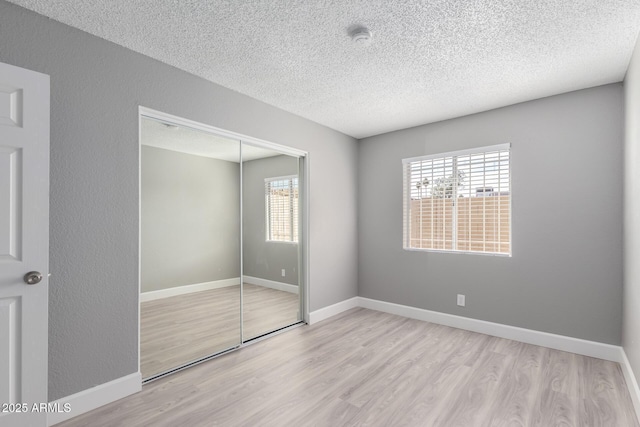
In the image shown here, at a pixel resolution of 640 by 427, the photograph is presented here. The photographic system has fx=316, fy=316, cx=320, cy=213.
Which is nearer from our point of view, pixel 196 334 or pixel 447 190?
pixel 196 334

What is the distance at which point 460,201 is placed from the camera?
380cm

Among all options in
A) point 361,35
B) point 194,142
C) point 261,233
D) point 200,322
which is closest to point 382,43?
point 361,35

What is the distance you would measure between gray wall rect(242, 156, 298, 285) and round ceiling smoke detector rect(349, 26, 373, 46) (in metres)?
1.67

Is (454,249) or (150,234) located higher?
(150,234)

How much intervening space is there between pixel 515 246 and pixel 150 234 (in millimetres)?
3579

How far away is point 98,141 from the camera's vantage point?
2230 millimetres

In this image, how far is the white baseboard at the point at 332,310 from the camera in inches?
156

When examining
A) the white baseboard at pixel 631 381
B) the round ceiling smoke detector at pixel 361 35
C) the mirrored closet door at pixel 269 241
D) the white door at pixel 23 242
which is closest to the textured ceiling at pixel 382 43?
the round ceiling smoke detector at pixel 361 35

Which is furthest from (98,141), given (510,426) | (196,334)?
(510,426)

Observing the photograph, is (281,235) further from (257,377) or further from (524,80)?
(524,80)

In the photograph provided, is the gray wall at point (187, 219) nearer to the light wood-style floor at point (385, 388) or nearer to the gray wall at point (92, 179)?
the gray wall at point (92, 179)

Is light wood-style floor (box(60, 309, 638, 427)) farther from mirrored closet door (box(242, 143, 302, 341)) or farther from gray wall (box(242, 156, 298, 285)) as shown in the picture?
gray wall (box(242, 156, 298, 285))

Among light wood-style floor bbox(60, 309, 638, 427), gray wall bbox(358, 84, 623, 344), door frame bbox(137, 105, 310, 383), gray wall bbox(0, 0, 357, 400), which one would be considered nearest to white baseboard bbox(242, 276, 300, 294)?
door frame bbox(137, 105, 310, 383)

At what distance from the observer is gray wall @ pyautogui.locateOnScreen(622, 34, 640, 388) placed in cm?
219
